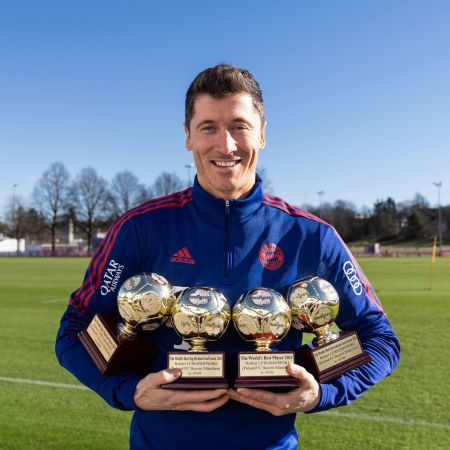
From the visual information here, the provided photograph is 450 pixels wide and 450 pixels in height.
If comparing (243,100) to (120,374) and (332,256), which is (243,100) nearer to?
(332,256)

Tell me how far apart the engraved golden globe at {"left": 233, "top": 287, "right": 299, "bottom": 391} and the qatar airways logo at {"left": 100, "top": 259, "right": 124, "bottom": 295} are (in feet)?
1.37

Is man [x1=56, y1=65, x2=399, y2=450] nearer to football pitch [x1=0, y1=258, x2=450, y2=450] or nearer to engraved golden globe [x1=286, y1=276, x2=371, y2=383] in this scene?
engraved golden globe [x1=286, y1=276, x2=371, y2=383]

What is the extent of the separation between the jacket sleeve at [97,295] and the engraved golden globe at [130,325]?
5 centimetres

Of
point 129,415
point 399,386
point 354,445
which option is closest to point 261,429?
point 354,445

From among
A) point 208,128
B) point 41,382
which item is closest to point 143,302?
point 208,128

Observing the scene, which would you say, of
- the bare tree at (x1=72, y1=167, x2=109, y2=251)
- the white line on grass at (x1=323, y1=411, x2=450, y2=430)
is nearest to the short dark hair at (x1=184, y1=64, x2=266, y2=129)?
the white line on grass at (x1=323, y1=411, x2=450, y2=430)

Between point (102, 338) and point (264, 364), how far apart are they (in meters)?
0.51

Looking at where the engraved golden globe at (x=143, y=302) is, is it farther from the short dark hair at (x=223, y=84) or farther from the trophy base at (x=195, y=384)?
the short dark hair at (x=223, y=84)

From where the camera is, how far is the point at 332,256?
182cm

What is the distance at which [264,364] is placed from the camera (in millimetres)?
1480

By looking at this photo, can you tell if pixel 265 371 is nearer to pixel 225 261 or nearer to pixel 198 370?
pixel 198 370

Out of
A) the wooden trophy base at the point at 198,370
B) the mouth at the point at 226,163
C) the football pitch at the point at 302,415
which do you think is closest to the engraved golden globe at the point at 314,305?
the wooden trophy base at the point at 198,370

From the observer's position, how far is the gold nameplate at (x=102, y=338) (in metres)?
1.60

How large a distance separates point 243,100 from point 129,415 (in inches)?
147
